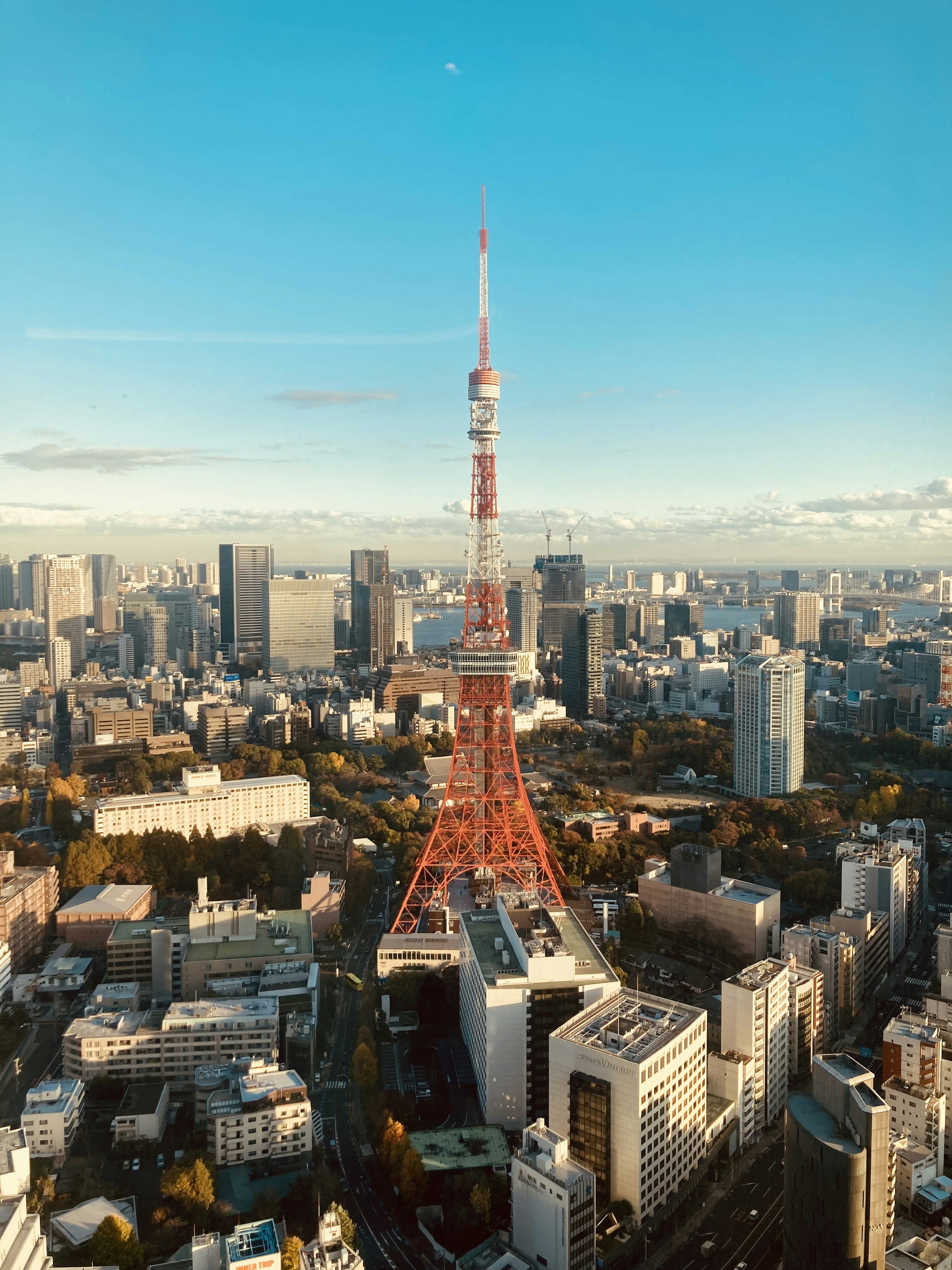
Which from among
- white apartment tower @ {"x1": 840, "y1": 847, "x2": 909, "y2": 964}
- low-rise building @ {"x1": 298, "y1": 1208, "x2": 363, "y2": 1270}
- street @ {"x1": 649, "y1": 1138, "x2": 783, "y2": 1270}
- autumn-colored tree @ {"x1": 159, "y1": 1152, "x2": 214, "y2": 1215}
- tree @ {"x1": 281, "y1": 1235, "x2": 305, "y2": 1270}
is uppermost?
white apartment tower @ {"x1": 840, "y1": 847, "x2": 909, "y2": 964}

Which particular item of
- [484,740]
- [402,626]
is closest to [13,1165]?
[484,740]

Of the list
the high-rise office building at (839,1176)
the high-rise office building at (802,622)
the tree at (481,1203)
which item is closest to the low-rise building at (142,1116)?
the tree at (481,1203)

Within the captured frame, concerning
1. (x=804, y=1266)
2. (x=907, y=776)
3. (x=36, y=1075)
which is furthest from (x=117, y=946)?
(x=907, y=776)

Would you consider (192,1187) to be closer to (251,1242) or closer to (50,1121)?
(251,1242)

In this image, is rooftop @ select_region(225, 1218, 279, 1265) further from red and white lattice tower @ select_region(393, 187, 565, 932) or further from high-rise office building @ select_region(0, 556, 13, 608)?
high-rise office building @ select_region(0, 556, 13, 608)

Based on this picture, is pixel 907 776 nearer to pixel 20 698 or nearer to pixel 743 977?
pixel 743 977

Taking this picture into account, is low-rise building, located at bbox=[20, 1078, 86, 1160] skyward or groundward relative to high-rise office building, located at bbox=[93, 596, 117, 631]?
groundward

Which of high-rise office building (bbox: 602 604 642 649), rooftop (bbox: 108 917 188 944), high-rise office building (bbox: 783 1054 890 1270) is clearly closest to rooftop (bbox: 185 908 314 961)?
rooftop (bbox: 108 917 188 944)
